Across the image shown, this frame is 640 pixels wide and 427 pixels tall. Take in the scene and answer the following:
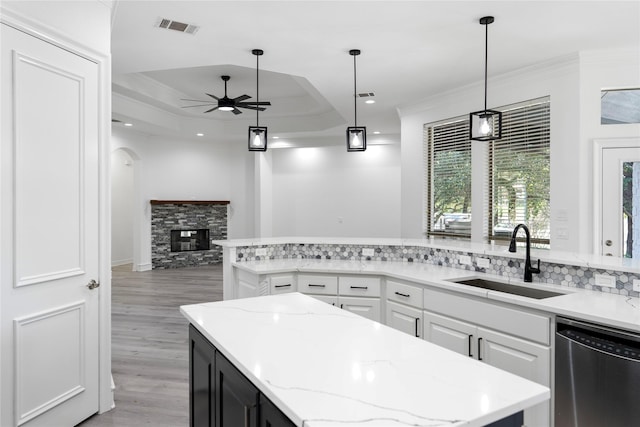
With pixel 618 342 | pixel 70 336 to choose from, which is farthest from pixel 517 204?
pixel 70 336

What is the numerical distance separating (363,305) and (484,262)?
1.02 m

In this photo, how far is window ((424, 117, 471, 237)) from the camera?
564 centimetres

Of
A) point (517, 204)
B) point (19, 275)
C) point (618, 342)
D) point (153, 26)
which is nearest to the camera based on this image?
point (618, 342)

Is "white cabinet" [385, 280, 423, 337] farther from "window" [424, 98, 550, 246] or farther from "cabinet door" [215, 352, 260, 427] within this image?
"window" [424, 98, 550, 246]

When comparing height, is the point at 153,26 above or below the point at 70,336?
above

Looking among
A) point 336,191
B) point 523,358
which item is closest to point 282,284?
point 523,358

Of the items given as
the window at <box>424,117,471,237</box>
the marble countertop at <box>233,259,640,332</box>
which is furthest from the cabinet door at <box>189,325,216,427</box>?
the window at <box>424,117,471,237</box>

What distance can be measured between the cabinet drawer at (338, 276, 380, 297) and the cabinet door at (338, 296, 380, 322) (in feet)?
0.13

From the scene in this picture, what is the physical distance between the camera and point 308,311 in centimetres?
197

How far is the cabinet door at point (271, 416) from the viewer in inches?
44.3

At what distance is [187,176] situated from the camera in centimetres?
943

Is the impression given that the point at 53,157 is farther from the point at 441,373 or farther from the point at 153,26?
the point at 441,373

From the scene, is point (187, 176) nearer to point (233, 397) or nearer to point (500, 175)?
point (500, 175)

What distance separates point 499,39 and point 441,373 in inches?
142
